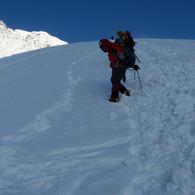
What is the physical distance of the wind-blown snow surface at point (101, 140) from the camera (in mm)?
3119

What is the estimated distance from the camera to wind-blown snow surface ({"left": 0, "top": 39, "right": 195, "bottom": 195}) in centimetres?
312

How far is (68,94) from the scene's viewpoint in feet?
24.3

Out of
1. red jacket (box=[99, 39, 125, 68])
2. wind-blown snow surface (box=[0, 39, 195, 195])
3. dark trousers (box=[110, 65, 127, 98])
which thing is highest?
red jacket (box=[99, 39, 125, 68])

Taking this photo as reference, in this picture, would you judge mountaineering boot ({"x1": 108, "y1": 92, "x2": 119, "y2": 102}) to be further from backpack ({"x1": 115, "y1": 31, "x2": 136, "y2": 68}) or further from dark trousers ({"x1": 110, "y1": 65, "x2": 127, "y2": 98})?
backpack ({"x1": 115, "y1": 31, "x2": 136, "y2": 68})

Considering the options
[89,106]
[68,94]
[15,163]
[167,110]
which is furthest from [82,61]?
[15,163]

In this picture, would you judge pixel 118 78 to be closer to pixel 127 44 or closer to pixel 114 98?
pixel 114 98

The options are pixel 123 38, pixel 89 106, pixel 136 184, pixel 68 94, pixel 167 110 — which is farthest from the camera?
pixel 68 94

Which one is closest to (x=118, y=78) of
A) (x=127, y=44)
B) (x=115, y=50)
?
(x=115, y=50)

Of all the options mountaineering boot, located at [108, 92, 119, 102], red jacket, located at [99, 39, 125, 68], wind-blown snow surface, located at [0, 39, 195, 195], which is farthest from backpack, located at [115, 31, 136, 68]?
mountaineering boot, located at [108, 92, 119, 102]

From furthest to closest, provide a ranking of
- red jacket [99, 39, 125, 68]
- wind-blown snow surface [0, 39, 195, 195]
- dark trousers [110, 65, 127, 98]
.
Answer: red jacket [99, 39, 125, 68], dark trousers [110, 65, 127, 98], wind-blown snow surface [0, 39, 195, 195]

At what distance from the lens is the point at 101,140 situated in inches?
169

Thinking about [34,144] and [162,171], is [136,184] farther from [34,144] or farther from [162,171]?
[34,144]

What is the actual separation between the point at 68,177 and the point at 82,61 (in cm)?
1051

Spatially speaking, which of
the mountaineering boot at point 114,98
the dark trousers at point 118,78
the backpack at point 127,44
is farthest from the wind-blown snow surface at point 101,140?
the backpack at point 127,44
